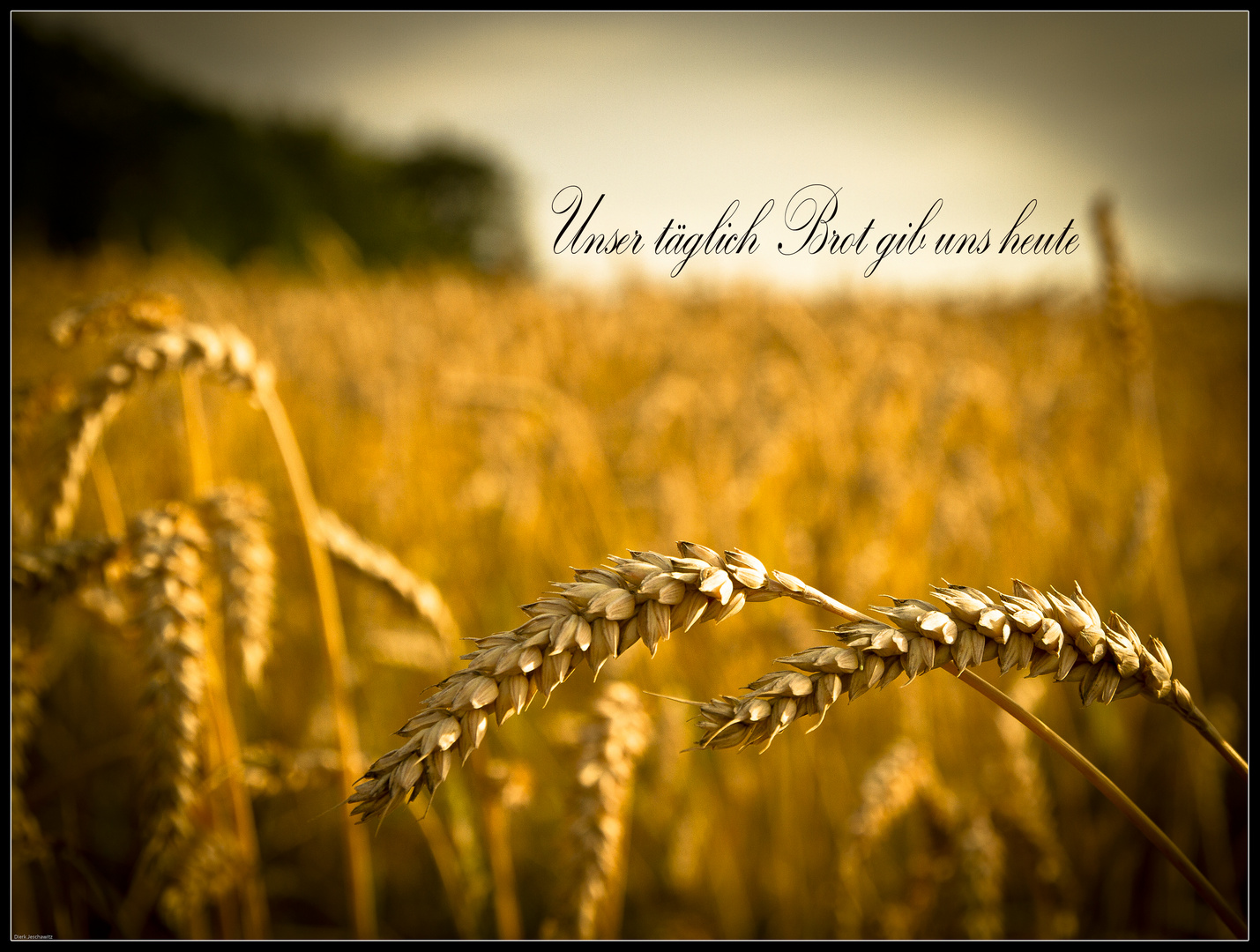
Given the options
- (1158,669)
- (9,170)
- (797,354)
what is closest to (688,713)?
(1158,669)

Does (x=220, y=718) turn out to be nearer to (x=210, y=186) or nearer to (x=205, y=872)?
(x=205, y=872)

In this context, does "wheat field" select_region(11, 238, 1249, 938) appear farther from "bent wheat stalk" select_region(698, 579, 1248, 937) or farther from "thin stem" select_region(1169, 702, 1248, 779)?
"thin stem" select_region(1169, 702, 1248, 779)

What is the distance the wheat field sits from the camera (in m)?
0.93

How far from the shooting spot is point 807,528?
7.42 feet

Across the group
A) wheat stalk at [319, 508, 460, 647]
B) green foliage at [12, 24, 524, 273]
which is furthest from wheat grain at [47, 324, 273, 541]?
green foliage at [12, 24, 524, 273]

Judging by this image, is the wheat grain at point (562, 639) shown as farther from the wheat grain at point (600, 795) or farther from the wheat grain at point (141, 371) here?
the wheat grain at point (141, 371)

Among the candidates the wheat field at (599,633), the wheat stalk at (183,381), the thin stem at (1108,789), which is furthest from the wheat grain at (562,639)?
the wheat stalk at (183,381)

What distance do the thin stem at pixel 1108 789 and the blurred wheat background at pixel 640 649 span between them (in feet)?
1.53

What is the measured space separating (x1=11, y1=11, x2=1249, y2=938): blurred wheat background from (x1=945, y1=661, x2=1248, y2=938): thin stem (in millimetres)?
466

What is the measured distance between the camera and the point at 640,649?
5.81 feet

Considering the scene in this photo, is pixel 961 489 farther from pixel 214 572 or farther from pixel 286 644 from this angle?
pixel 286 644

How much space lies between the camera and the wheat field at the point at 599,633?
928 millimetres

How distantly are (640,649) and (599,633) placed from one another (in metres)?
1.34

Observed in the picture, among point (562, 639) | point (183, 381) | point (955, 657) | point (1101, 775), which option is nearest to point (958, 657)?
point (955, 657)
